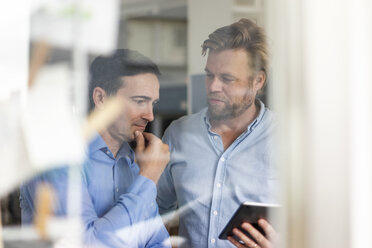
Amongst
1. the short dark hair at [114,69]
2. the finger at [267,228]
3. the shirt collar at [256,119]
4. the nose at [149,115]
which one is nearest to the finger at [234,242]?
the finger at [267,228]

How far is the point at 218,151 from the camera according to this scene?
1586mm

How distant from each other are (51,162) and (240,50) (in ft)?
2.30

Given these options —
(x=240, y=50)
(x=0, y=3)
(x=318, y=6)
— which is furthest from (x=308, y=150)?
(x=0, y=3)

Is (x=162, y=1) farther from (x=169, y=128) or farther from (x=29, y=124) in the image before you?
(x=29, y=124)

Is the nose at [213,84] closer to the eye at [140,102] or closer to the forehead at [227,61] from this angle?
the forehead at [227,61]

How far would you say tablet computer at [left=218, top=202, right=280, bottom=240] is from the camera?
1.36 meters

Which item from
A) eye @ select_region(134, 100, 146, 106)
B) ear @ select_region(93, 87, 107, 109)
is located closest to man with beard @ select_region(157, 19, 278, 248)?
eye @ select_region(134, 100, 146, 106)

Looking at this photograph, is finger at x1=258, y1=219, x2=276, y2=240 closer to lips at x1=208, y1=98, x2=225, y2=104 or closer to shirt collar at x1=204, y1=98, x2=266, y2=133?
shirt collar at x1=204, y1=98, x2=266, y2=133

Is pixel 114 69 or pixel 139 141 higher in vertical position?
pixel 114 69

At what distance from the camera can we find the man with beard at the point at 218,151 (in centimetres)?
152

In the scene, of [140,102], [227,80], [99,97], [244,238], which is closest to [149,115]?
[140,102]

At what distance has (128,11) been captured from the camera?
5.18 ft

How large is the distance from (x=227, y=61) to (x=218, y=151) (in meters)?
0.28

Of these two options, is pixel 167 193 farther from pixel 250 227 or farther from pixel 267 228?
pixel 267 228
